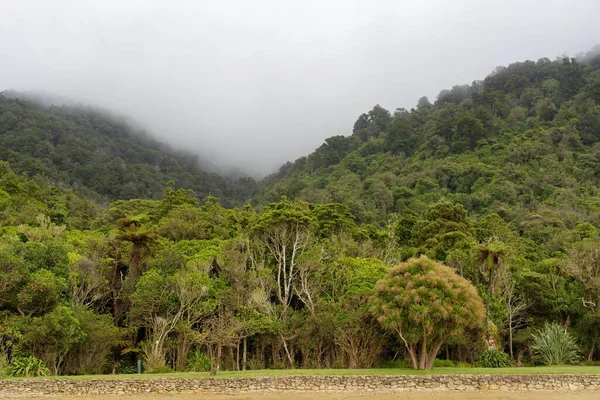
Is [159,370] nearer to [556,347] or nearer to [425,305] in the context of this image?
[425,305]

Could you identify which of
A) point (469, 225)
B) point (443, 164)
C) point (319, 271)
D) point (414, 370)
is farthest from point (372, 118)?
point (414, 370)

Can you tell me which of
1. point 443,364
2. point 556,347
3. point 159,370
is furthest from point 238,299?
point 556,347

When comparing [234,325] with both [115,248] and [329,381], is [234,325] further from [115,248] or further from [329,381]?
[115,248]

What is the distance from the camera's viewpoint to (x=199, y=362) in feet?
87.5

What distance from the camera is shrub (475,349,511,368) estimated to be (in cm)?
2550

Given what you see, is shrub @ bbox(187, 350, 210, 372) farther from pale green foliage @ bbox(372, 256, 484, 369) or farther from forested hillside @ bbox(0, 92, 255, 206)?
forested hillside @ bbox(0, 92, 255, 206)

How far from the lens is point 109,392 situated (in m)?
19.7

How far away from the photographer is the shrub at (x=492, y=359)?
25.5 meters

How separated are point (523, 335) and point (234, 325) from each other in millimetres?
19528

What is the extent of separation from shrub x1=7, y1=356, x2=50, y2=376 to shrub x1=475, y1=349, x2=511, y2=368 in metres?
23.3

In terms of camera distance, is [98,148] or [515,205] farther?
[98,148]

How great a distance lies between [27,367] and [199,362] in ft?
29.4

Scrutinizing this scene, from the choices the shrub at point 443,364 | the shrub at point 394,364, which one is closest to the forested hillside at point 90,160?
the shrub at point 394,364

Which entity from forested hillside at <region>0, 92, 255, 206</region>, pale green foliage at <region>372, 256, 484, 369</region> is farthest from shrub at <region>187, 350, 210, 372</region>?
forested hillside at <region>0, 92, 255, 206</region>
